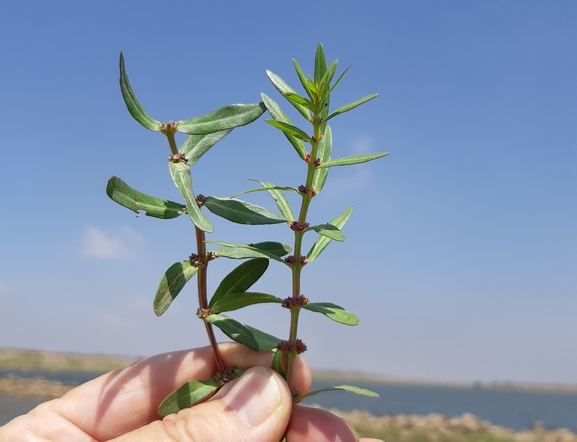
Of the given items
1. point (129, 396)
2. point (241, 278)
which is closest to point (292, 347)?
point (241, 278)

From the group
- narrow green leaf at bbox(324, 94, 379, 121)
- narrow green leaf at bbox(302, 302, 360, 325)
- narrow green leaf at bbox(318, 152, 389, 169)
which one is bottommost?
narrow green leaf at bbox(302, 302, 360, 325)

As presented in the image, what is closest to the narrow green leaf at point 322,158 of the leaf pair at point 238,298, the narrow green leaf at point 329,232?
the narrow green leaf at point 329,232

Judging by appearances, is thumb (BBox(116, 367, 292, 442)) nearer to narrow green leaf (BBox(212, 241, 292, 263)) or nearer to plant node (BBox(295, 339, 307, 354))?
plant node (BBox(295, 339, 307, 354))

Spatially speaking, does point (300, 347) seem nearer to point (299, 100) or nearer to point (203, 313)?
point (203, 313)

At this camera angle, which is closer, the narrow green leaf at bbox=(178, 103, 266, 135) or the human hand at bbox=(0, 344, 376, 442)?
the narrow green leaf at bbox=(178, 103, 266, 135)

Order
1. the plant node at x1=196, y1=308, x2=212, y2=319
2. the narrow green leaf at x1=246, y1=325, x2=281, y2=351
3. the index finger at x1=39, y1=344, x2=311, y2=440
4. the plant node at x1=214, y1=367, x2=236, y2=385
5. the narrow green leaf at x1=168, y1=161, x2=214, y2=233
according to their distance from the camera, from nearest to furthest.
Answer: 1. the narrow green leaf at x1=168, y1=161, x2=214, y2=233
2. the plant node at x1=196, y1=308, x2=212, y2=319
3. the narrow green leaf at x1=246, y1=325, x2=281, y2=351
4. the plant node at x1=214, y1=367, x2=236, y2=385
5. the index finger at x1=39, y1=344, x2=311, y2=440

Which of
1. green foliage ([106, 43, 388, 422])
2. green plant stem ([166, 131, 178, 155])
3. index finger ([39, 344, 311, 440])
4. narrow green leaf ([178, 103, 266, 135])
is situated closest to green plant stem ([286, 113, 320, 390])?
green foliage ([106, 43, 388, 422])
